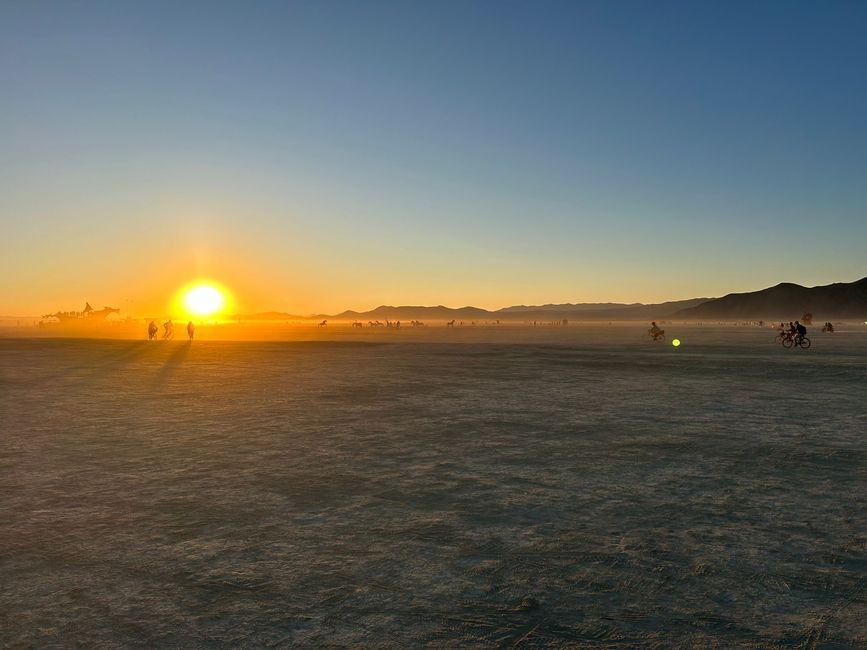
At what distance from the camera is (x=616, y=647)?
3.29m

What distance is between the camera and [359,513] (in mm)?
5625

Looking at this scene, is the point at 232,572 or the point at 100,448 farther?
the point at 100,448

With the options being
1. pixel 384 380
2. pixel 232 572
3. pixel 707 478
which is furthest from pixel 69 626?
pixel 384 380

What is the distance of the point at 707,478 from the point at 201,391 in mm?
12490

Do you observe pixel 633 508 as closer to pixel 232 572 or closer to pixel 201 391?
pixel 232 572

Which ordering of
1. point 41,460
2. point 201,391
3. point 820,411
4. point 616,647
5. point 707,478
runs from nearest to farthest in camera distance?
1. point 616,647
2. point 707,478
3. point 41,460
4. point 820,411
5. point 201,391

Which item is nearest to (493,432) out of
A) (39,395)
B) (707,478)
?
(707,478)

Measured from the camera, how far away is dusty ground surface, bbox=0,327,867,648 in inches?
140

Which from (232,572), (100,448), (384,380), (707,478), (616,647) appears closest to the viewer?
(616,647)

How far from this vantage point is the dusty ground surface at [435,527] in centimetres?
357

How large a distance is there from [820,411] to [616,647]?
10.6 m

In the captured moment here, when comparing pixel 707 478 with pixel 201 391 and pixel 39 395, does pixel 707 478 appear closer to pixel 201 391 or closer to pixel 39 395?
pixel 201 391

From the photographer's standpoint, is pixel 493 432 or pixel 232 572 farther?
pixel 493 432

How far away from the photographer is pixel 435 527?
5.23 metres
